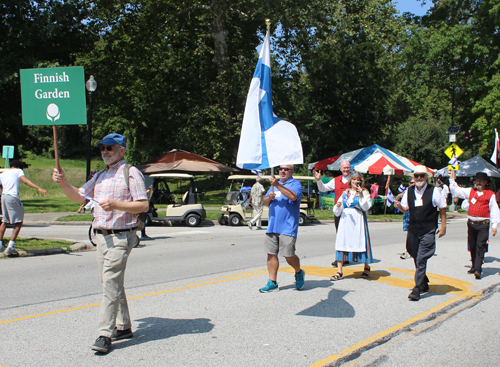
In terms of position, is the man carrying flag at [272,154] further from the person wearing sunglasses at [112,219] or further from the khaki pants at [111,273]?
the khaki pants at [111,273]

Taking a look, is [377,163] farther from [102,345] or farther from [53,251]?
[102,345]

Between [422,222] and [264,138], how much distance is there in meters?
2.58

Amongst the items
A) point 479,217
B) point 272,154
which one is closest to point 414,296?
point 272,154

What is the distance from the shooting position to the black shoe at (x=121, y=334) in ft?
15.8

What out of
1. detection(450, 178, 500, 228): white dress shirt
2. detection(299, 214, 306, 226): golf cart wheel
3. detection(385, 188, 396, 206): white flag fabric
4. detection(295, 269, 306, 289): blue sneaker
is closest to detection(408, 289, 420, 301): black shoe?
detection(295, 269, 306, 289): blue sneaker

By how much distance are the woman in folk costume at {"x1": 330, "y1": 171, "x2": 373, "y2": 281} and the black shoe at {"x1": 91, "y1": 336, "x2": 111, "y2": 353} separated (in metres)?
4.49

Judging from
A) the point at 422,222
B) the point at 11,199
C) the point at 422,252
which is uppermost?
the point at 11,199

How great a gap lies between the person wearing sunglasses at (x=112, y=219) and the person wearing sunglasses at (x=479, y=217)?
257 inches

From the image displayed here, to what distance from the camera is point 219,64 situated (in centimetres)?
3139

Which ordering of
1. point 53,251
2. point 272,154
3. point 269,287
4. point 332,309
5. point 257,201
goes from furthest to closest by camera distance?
1. point 257,201
2. point 53,251
3. point 269,287
4. point 272,154
5. point 332,309

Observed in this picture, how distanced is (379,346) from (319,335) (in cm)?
62

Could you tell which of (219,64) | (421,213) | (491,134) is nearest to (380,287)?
(421,213)

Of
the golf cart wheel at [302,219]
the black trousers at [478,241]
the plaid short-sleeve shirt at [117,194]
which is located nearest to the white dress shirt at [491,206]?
the black trousers at [478,241]

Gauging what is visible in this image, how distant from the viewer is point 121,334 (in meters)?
4.85
